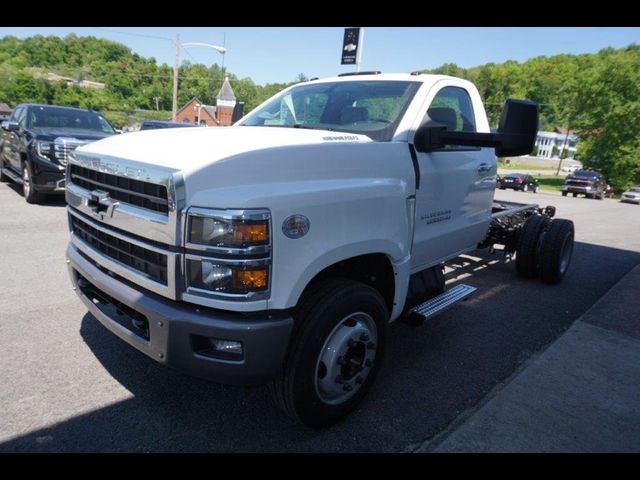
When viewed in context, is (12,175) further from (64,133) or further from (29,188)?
(64,133)

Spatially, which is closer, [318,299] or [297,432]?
[318,299]

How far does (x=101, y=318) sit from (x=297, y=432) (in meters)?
1.33

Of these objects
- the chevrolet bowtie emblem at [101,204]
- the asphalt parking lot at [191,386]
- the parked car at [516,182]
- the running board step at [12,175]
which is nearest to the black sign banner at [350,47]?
the running board step at [12,175]

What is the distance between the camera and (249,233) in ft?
6.38

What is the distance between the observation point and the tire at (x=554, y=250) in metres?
5.63

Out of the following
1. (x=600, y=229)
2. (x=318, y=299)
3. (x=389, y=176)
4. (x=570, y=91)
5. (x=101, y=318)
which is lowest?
(x=600, y=229)

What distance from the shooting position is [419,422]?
271cm

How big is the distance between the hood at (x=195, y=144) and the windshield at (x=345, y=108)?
0.99 feet

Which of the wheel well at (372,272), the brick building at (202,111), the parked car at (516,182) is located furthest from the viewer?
the brick building at (202,111)

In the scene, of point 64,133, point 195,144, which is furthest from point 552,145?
point 195,144

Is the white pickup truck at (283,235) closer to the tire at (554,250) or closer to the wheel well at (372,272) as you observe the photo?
the wheel well at (372,272)
